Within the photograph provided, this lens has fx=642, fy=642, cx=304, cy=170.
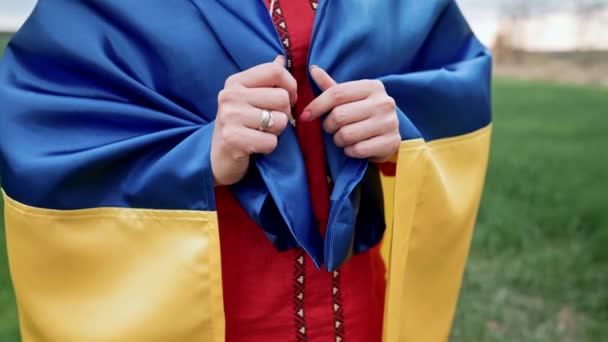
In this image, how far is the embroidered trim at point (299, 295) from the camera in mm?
947

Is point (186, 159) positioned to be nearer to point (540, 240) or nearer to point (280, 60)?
point (280, 60)

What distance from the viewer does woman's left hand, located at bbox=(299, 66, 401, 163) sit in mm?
829

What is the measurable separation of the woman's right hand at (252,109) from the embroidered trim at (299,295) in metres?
0.22

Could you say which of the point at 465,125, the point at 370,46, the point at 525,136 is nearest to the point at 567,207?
the point at 525,136

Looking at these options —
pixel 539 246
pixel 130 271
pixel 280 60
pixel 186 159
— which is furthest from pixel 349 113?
pixel 539 246

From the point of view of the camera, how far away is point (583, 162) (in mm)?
3686

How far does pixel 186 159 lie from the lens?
844 millimetres

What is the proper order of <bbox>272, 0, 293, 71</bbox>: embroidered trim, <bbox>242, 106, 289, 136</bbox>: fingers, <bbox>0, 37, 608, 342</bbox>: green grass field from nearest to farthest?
A: <bbox>242, 106, 289, 136</bbox>: fingers < <bbox>272, 0, 293, 71</bbox>: embroidered trim < <bbox>0, 37, 608, 342</bbox>: green grass field

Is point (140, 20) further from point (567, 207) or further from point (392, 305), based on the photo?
point (567, 207)

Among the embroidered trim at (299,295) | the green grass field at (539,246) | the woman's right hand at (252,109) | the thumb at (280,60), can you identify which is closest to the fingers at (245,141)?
the woman's right hand at (252,109)

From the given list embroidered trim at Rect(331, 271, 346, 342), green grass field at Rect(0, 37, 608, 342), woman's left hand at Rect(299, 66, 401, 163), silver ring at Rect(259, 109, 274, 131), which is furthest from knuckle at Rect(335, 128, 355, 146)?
green grass field at Rect(0, 37, 608, 342)

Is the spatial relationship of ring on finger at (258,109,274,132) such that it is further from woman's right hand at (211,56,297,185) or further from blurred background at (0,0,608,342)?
blurred background at (0,0,608,342)

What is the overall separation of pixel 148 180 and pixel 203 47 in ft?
0.63

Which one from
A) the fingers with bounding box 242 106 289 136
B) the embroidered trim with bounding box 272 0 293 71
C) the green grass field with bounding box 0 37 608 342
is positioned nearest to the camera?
the fingers with bounding box 242 106 289 136
